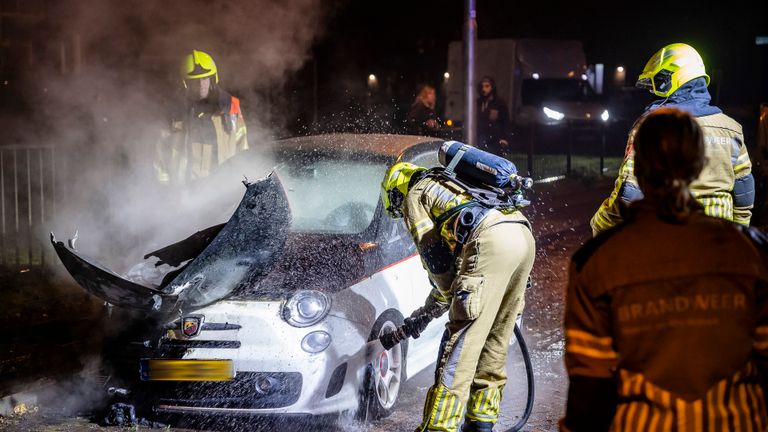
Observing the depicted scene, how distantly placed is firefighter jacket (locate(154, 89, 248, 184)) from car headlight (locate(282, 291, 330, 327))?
2923 mm

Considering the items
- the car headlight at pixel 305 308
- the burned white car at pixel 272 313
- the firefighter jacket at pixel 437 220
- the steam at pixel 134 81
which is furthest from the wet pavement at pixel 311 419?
the steam at pixel 134 81

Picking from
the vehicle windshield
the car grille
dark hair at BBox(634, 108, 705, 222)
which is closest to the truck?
the vehicle windshield

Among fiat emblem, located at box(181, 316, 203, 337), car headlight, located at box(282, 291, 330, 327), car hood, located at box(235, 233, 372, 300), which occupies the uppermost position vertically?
car hood, located at box(235, 233, 372, 300)

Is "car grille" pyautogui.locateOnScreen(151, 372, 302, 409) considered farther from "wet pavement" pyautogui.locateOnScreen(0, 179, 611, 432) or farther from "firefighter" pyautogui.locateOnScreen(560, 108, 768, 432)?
"firefighter" pyautogui.locateOnScreen(560, 108, 768, 432)

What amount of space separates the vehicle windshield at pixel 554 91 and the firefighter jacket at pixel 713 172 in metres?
19.5

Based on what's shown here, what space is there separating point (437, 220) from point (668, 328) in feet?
7.33

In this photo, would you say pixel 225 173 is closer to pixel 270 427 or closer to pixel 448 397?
pixel 270 427

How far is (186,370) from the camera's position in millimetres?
4352

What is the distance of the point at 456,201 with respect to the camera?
4.06 metres

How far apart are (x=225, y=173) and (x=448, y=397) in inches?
119

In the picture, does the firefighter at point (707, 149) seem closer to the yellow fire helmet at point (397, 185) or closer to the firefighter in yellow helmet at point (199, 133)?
the yellow fire helmet at point (397, 185)

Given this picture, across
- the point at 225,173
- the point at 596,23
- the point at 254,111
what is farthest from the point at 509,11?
the point at 225,173

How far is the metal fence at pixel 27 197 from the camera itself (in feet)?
30.0

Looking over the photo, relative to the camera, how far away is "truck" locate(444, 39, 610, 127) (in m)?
23.3
